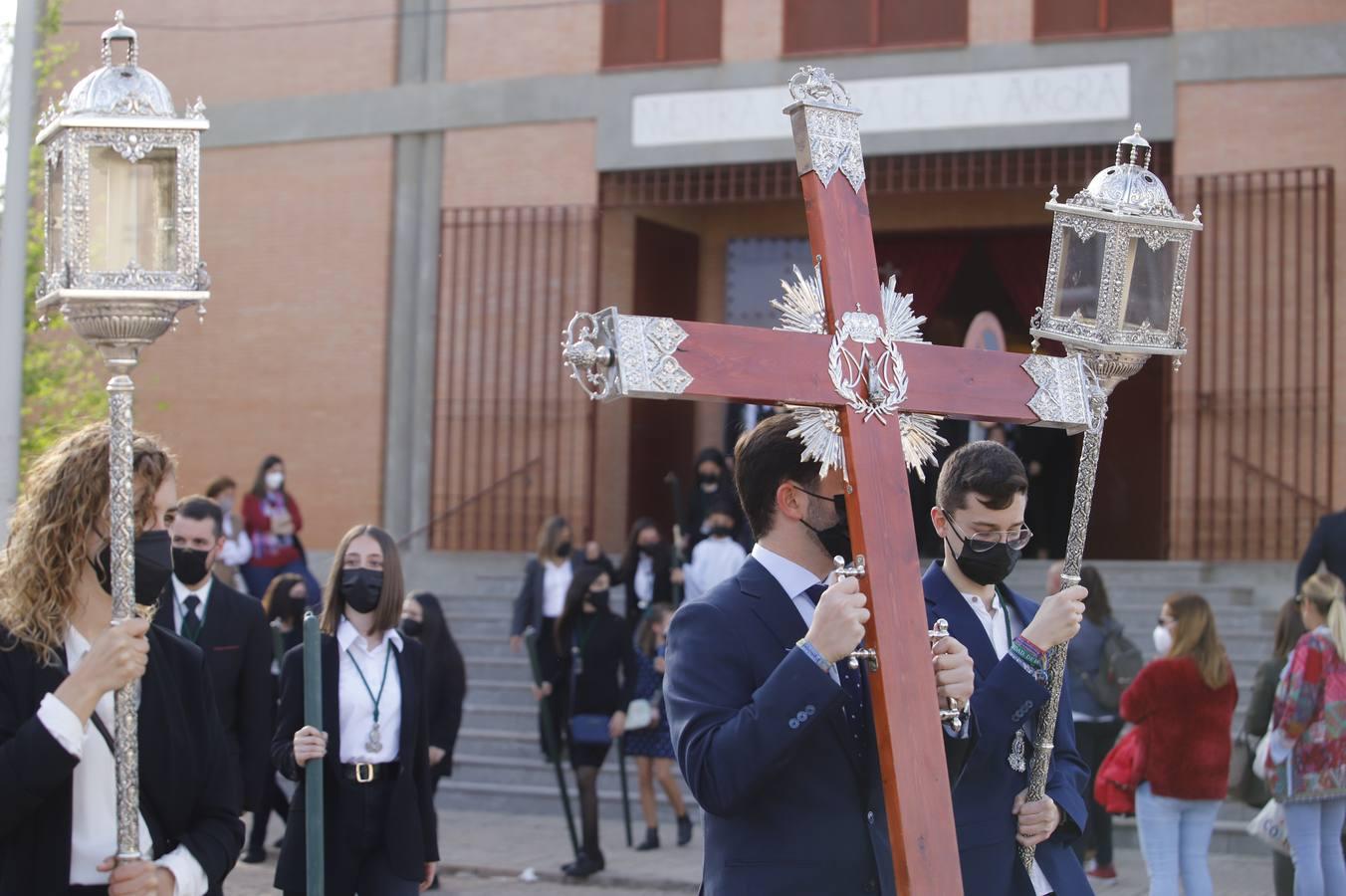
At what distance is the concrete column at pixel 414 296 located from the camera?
1839 cm

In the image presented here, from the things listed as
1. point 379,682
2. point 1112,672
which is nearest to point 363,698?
point 379,682

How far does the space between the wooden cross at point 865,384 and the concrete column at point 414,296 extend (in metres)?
14.8

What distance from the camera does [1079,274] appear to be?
4090mm

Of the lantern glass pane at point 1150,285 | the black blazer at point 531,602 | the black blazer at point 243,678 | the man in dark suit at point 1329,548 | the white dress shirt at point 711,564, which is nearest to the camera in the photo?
the lantern glass pane at point 1150,285

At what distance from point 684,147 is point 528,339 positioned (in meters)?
2.60

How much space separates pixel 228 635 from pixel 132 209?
3295mm

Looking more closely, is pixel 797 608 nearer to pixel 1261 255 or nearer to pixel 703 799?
pixel 703 799

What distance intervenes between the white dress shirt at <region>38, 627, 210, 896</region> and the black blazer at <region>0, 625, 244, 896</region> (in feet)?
0.12

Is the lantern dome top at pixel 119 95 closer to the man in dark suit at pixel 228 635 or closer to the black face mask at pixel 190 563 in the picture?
the man in dark suit at pixel 228 635

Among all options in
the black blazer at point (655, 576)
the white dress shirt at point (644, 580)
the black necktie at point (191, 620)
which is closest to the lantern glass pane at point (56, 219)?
the black necktie at point (191, 620)

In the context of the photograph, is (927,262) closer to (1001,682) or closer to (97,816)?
(1001,682)

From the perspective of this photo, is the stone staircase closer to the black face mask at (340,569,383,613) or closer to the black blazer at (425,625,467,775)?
the black blazer at (425,625,467,775)

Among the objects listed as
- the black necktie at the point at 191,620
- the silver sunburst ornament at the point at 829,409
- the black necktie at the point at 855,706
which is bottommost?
the black necktie at the point at 191,620

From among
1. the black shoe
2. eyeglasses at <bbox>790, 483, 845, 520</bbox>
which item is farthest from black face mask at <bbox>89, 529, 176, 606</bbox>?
the black shoe
